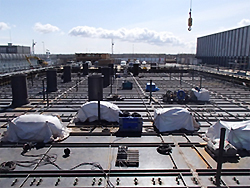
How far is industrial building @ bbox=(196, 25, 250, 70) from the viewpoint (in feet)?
153

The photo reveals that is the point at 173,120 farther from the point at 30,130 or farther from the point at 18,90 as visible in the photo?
the point at 18,90

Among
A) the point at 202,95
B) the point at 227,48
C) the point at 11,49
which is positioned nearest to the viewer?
the point at 202,95

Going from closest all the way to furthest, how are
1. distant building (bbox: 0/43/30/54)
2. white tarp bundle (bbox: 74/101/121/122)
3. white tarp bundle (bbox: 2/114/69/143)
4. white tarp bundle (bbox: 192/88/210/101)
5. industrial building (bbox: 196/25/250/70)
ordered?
white tarp bundle (bbox: 2/114/69/143) < white tarp bundle (bbox: 74/101/121/122) < white tarp bundle (bbox: 192/88/210/101) < industrial building (bbox: 196/25/250/70) < distant building (bbox: 0/43/30/54)

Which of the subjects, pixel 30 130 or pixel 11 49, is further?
pixel 11 49

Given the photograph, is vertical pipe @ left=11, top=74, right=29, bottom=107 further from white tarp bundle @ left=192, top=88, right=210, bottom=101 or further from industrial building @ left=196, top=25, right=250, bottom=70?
industrial building @ left=196, top=25, right=250, bottom=70

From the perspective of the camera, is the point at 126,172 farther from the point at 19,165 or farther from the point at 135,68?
the point at 135,68

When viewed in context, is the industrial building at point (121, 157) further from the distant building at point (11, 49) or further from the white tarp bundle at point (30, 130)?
the distant building at point (11, 49)

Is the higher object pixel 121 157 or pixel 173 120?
pixel 173 120

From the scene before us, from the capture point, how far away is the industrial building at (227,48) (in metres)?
46.5

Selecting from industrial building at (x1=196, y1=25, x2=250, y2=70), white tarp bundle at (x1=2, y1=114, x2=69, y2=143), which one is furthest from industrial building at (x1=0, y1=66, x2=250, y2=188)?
industrial building at (x1=196, y1=25, x2=250, y2=70)

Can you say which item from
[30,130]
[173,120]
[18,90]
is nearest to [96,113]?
[30,130]

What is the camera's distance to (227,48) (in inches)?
2168

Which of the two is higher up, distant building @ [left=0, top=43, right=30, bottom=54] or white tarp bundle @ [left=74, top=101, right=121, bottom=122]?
distant building @ [left=0, top=43, right=30, bottom=54]

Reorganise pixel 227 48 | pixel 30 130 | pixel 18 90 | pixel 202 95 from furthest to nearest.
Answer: pixel 227 48, pixel 202 95, pixel 18 90, pixel 30 130
